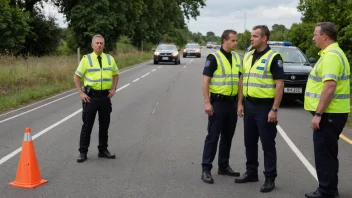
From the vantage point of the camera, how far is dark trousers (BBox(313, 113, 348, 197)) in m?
4.93

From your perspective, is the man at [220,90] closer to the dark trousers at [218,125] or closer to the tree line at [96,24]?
the dark trousers at [218,125]

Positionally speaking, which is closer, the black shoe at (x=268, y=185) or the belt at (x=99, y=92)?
the black shoe at (x=268, y=185)

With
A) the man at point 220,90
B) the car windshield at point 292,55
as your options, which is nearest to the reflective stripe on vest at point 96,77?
the man at point 220,90

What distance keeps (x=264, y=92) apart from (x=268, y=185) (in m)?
1.13

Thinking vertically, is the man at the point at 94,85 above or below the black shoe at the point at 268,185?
above

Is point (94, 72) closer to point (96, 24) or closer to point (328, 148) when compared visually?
point (328, 148)

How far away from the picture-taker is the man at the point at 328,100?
4766 mm

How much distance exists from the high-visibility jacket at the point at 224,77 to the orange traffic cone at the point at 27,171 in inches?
95.9

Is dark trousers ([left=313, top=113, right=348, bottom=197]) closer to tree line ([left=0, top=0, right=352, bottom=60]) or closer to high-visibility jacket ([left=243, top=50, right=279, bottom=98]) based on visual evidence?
high-visibility jacket ([left=243, top=50, right=279, bottom=98])

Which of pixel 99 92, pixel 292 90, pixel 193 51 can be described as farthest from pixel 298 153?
pixel 193 51

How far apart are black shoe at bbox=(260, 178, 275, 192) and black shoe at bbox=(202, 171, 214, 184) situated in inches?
26.2

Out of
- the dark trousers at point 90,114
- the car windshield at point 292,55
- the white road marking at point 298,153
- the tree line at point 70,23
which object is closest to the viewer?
the white road marking at point 298,153

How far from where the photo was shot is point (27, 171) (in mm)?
5586

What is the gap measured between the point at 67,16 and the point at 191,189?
33.5m
